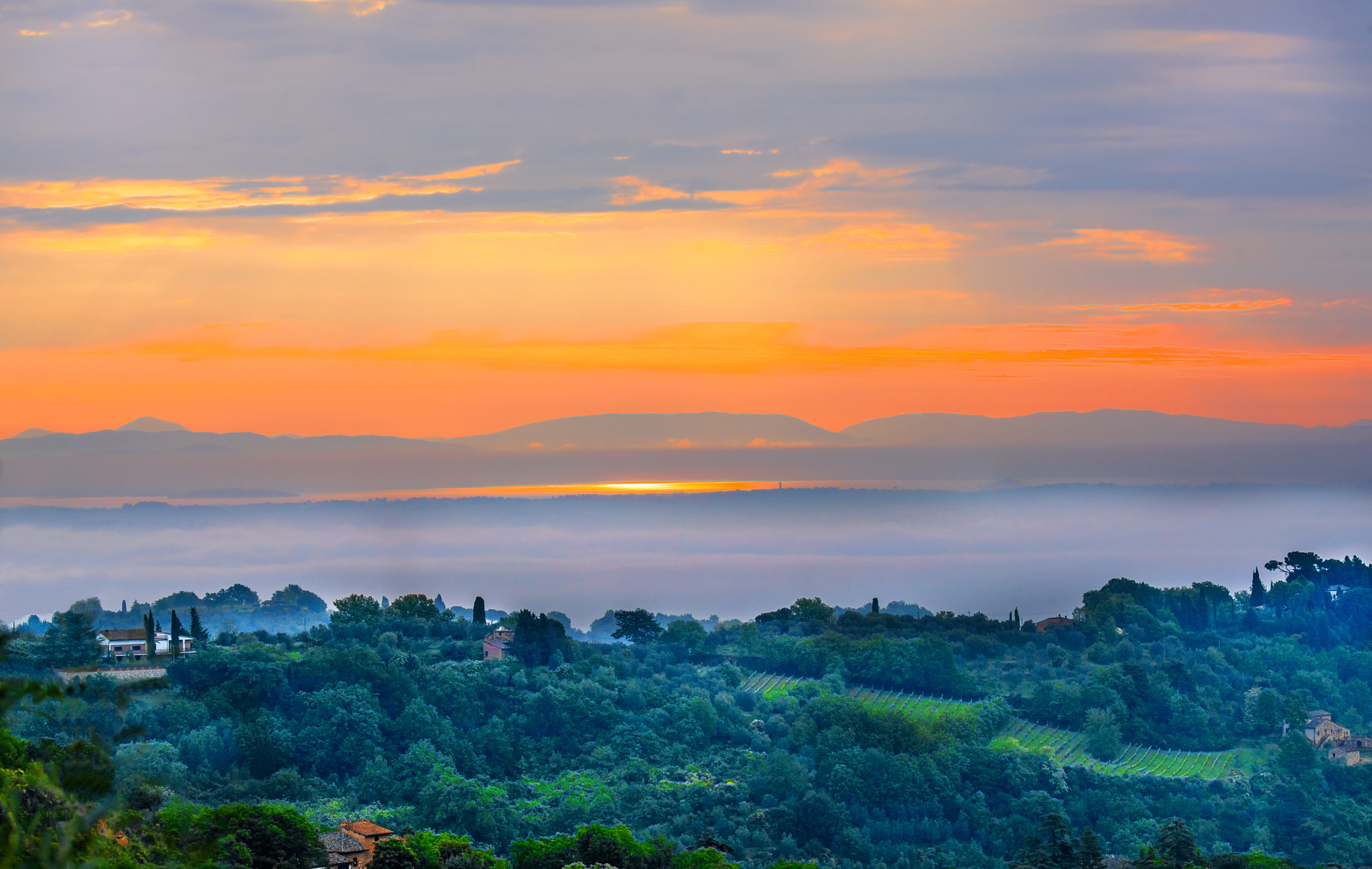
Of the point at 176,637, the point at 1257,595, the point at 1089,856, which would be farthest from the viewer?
the point at 1257,595

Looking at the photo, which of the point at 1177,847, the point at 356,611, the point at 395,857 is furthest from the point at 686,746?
the point at 356,611

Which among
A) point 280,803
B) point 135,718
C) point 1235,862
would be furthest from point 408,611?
point 1235,862

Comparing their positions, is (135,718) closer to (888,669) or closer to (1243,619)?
(888,669)

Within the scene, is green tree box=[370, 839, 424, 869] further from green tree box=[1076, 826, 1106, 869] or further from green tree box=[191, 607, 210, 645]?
green tree box=[191, 607, 210, 645]

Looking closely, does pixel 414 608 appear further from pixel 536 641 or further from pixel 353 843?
pixel 353 843

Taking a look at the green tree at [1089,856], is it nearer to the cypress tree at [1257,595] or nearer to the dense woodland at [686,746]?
the dense woodland at [686,746]

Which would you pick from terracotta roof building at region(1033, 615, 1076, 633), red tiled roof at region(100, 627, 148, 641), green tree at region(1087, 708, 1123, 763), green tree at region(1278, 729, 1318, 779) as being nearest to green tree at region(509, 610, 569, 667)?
red tiled roof at region(100, 627, 148, 641)
